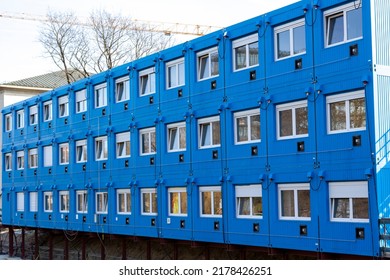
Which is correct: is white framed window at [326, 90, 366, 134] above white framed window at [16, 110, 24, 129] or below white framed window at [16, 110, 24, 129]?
below

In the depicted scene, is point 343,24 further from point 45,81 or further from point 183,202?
point 45,81

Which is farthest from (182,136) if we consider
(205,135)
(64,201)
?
(64,201)

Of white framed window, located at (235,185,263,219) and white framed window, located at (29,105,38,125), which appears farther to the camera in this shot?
white framed window, located at (29,105,38,125)

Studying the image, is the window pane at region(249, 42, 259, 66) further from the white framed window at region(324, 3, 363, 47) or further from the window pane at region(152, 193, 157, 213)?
the window pane at region(152, 193, 157, 213)

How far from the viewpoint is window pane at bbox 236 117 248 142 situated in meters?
23.8

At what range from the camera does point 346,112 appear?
20.0 m

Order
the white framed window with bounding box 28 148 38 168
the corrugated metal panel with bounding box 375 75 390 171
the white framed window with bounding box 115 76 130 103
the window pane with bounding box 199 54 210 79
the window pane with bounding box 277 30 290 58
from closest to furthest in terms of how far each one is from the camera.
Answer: the corrugated metal panel with bounding box 375 75 390 171 < the window pane with bounding box 277 30 290 58 < the window pane with bounding box 199 54 210 79 < the white framed window with bounding box 115 76 130 103 < the white framed window with bounding box 28 148 38 168

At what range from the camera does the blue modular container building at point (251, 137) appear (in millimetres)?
19469

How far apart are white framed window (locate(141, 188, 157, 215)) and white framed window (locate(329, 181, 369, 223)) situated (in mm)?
9788

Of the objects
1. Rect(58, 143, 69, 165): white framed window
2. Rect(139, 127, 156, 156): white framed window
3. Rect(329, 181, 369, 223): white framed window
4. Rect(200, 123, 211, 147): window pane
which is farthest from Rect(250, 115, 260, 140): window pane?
Rect(58, 143, 69, 165): white framed window

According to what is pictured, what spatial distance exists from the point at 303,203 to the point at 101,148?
1360 centimetres

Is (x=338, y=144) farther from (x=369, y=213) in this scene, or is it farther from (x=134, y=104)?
(x=134, y=104)

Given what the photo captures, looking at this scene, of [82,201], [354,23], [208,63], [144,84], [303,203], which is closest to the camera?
[354,23]

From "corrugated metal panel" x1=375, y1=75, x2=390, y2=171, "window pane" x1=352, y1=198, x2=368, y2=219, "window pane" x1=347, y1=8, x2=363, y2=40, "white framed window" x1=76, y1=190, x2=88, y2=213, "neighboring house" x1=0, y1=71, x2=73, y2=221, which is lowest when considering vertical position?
"window pane" x1=352, y1=198, x2=368, y2=219
